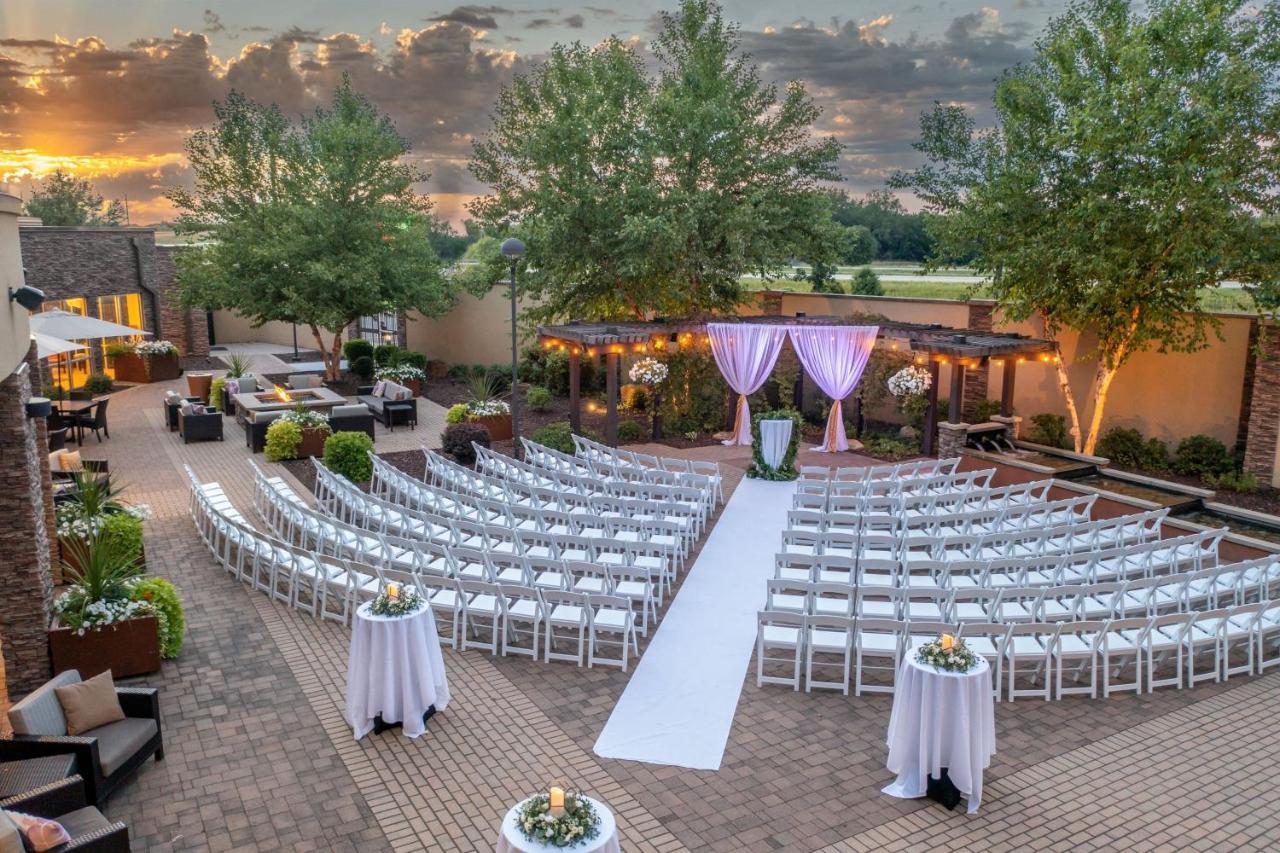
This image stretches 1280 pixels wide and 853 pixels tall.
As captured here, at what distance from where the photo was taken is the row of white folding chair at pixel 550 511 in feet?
38.0

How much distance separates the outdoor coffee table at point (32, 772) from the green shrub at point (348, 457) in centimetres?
1016

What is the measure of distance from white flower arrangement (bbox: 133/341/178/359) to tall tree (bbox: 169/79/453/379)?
3.05 meters

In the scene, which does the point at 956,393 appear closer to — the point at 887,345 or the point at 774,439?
the point at 887,345

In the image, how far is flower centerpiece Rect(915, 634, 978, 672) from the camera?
643 cm

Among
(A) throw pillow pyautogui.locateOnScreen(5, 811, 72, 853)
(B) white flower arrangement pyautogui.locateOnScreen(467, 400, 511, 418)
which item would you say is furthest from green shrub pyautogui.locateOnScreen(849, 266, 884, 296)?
(A) throw pillow pyautogui.locateOnScreen(5, 811, 72, 853)

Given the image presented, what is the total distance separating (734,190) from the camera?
2194 centimetres

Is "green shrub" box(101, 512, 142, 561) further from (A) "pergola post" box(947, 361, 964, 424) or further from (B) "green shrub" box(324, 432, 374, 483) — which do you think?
(A) "pergola post" box(947, 361, 964, 424)

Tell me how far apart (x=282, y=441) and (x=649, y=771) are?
13.4 metres

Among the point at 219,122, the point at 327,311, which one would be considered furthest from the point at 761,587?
the point at 219,122

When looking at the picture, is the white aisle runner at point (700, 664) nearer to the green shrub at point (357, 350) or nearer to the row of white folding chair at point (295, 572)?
the row of white folding chair at point (295, 572)

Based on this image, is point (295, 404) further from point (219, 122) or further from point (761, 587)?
point (761, 587)

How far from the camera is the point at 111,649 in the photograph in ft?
27.2

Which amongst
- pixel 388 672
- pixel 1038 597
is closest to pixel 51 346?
pixel 388 672

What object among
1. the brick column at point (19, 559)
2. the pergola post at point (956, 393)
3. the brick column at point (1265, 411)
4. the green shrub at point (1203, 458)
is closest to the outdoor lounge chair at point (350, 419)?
the brick column at point (19, 559)
